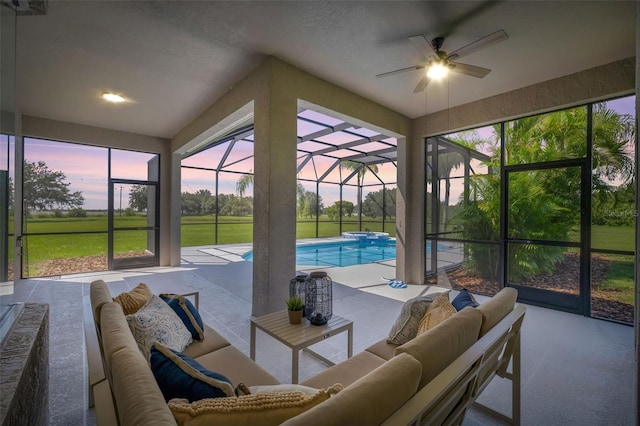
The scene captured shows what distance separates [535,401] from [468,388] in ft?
3.64

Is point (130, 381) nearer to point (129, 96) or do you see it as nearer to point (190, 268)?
point (129, 96)

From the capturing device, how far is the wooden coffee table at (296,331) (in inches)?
71.8

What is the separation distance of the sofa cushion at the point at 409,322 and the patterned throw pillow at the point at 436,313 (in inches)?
2.1

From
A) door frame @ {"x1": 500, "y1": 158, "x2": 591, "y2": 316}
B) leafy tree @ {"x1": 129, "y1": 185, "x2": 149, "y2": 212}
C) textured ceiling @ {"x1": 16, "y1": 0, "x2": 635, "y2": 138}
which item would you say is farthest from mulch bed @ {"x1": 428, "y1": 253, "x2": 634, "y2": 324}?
leafy tree @ {"x1": 129, "y1": 185, "x2": 149, "y2": 212}

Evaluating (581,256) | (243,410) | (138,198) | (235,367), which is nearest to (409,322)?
(235,367)

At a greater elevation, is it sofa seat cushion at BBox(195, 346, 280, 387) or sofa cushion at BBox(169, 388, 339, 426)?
sofa cushion at BBox(169, 388, 339, 426)

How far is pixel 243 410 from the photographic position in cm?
79

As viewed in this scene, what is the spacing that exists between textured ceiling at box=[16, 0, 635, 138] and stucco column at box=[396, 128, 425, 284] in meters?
1.15

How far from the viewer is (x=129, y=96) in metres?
4.29

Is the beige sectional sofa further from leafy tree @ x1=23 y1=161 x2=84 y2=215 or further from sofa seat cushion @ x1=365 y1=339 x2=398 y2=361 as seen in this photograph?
leafy tree @ x1=23 y1=161 x2=84 y2=215

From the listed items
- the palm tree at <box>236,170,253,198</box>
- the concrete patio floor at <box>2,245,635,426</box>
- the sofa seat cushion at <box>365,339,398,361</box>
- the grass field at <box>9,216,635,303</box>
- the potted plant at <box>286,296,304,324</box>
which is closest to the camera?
the sofa seat cushion at <box>365,339,398,361</box>

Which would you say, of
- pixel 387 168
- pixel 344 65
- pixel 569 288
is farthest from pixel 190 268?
pixel 387 168

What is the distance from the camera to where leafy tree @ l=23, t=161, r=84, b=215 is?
535 centimetres

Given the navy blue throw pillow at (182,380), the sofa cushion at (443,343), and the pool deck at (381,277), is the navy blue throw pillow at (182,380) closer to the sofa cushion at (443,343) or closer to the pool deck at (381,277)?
the sofa cushion at (443,343)
